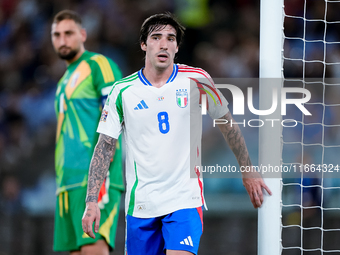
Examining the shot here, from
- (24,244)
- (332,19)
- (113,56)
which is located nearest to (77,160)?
(24,244)

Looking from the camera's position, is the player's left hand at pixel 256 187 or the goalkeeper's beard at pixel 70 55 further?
the goalkeeper's beard at pixel 70 55

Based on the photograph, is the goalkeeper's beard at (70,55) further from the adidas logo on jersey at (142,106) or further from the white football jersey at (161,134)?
the adidas logo on jersey at (142,106)

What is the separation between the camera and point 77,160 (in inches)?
150

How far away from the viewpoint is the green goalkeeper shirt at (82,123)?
381cm

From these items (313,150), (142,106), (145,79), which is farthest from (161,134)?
(313,150)

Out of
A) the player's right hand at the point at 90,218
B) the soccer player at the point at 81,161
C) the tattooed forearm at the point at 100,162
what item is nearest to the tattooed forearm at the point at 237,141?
the tattooed forearm at the point at 100,162

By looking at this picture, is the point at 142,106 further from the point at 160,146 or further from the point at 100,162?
the point at 100,162

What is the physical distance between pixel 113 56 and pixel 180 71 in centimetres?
477

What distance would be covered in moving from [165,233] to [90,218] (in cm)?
42

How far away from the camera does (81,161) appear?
12.5 ft

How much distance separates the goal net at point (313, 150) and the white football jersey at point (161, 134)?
8.82ft

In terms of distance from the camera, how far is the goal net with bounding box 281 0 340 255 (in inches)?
223

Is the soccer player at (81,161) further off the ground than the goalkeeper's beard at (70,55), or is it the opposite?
the goalkeeper's beard at (70,55)

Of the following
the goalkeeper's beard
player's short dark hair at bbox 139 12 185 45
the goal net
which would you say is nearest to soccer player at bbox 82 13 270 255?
player's short dark hair at bbox 139 12 185 45
